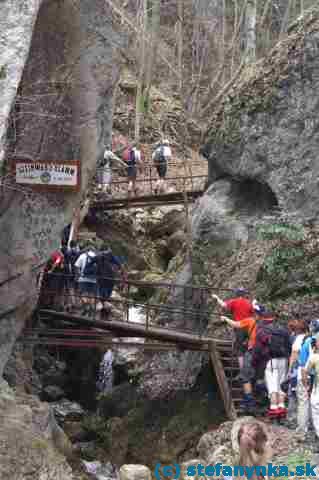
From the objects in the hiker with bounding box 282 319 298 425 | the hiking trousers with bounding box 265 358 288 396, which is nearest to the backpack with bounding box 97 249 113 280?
the hiker with bounding box 282 319 298 425

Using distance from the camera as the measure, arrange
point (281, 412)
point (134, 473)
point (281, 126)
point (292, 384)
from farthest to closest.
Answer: point (281, 126)
point (134, 473)
point (281, 412)
point (292, 384)

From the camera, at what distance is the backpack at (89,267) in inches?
579

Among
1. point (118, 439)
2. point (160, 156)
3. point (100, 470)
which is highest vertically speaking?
point (160, 156)

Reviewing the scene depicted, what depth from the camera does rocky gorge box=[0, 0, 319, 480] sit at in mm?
12328

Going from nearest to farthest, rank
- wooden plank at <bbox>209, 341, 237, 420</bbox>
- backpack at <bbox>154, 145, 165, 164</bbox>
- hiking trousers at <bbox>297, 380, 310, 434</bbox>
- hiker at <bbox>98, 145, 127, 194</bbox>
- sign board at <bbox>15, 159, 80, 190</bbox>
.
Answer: hiking trousers at <bbox>297, 380, 310, 434</bbox> < wooden plank at <bbox>209, 341, 237, 420</bbox> < sign board at <bbox>15, 159, 80, 190</bbox> < backpack at <bbox>154, 145, 165, 164</bbox> < hiker at <bbox>98, 145, 127, 194</bbox>

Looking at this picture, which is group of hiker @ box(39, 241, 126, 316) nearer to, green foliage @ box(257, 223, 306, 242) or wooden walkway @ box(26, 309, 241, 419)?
wooden walkway @ box(26, 309, 241, 419)

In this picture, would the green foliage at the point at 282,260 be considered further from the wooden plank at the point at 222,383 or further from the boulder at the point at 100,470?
the boulder at the point at 100,470

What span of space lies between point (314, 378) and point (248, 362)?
2.16 m

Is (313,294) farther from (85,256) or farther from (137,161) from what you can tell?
(137,161)

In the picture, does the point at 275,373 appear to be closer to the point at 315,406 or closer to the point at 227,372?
the point at 315,406

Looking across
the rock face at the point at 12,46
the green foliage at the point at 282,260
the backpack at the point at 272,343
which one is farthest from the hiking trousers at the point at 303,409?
the rock face at the point at 12,46

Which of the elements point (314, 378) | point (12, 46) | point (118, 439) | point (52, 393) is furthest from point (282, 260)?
point (52, 393)

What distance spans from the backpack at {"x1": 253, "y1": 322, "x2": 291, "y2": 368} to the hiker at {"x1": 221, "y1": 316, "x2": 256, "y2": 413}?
0.89 feet

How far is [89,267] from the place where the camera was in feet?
48.6
